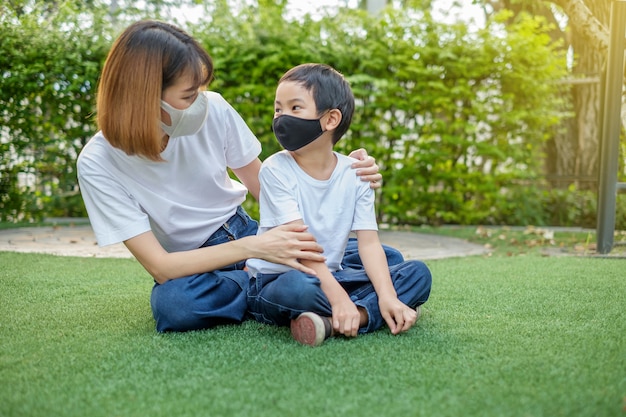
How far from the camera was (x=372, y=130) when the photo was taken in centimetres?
648

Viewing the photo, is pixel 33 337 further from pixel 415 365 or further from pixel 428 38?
pixel 428 38

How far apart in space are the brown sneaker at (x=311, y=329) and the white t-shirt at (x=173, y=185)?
0.65 metres

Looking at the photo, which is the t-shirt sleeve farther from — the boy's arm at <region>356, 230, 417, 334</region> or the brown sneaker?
the brown sneaker

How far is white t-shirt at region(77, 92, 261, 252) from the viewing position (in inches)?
91.0

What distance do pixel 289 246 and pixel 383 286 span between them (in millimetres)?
383

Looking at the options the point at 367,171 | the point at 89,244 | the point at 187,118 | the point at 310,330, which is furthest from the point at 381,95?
the point at 310,330

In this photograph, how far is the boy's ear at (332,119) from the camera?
240 cm

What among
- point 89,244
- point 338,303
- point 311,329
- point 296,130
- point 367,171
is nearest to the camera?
point 311,329

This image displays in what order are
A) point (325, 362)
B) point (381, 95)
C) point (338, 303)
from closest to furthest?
point (325, 362), point (338, 303), point (381, 95)

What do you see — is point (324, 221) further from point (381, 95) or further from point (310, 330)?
point (381, 95)

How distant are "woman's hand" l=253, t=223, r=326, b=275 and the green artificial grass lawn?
28 centimetres

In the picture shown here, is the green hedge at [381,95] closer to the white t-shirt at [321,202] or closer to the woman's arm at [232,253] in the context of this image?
the white t-shirt at [321,202]

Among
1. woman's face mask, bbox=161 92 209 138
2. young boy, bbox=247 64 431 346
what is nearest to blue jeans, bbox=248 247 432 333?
young boy, bbox=247 64 431 346

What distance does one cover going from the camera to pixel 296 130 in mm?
2350
